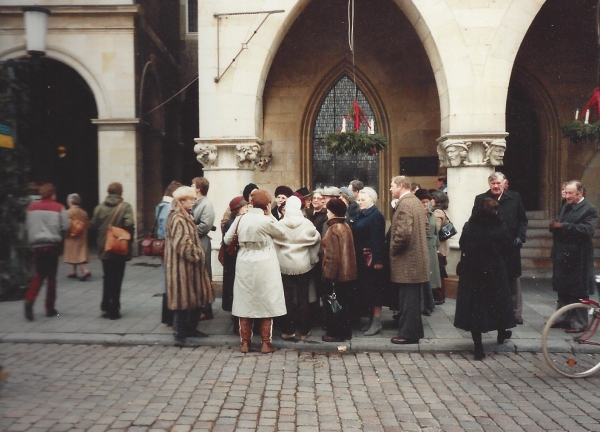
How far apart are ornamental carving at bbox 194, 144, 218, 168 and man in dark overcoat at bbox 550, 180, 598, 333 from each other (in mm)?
5082

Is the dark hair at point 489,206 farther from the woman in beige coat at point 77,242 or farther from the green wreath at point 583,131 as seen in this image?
the woman in beige coat at point 77,242

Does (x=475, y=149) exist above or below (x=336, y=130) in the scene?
below

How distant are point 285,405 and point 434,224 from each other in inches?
181

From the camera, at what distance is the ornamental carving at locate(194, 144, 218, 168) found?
32.2ft

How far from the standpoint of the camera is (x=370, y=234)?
24.1ft

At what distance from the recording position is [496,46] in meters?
9.55

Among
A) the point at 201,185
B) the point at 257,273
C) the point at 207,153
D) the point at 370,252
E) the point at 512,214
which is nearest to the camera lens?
the point at 257,273

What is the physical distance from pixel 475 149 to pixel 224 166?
3.92 metres

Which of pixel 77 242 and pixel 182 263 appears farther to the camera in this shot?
pixel 77 242

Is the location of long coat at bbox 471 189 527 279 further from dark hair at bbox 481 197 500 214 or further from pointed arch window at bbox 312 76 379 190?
pointed arch window at bbox 312 76 379 190

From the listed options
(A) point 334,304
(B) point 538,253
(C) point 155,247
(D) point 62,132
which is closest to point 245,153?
(C) point 155,247

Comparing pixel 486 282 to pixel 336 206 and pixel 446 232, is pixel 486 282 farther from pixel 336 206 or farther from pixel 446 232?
pixel 446 232

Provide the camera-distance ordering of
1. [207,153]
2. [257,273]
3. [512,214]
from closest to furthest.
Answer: [257,273], [512,214], [207,153]

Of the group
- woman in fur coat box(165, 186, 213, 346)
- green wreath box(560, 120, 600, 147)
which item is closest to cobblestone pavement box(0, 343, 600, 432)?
woman in fur coat box(165, 186, 213, 346)
